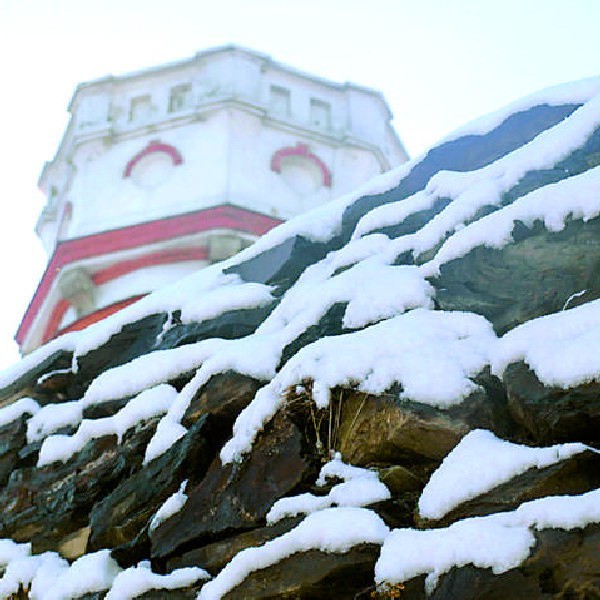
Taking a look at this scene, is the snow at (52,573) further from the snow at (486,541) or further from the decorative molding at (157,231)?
the decorative molding at (157,231)

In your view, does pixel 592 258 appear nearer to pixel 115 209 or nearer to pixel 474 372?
pixel 474 372

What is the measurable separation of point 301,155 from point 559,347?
47.8ft

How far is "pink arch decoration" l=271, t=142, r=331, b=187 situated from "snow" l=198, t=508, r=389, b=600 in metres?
14.2

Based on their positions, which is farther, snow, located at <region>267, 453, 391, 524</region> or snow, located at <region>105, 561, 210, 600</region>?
snow, located at <region>105, 561, 210, 600</region>

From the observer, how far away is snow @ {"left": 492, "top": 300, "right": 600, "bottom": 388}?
3.23m

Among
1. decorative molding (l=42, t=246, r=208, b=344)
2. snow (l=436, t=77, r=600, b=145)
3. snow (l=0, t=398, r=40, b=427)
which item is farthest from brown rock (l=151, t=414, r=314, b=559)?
decorative molding (l=42, t=246, r=208, b=344)

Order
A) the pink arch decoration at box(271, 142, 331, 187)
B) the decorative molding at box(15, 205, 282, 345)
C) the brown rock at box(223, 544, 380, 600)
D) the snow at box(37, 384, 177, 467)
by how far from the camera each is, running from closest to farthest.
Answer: the brown rock at box(223, 544, 380, 600) → the snow at box(37, 384, 177, 467) → the decorative molding at box(15, 205, 282, 345) → the pink arch decoration at box(271, 142, 331, 187)

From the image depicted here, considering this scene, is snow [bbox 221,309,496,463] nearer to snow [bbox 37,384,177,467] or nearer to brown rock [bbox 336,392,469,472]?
brown rock [bbox 336,392,469,472]

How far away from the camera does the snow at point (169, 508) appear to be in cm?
410

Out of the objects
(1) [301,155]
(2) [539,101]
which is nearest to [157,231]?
(1) [301,155]

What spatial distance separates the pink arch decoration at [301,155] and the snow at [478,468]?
1431 cm

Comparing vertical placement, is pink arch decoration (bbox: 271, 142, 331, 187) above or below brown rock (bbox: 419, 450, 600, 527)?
above

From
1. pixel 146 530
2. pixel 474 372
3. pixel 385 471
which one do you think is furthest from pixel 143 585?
pixel 474 372

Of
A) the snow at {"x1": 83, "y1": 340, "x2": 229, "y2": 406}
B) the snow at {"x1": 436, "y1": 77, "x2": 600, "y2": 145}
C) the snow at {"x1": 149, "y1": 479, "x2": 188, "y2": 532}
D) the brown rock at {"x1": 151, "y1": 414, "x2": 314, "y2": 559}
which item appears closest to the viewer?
the brown rock at {"x1": 151, "y1": 414, "x2": 314, "y2": 559}
